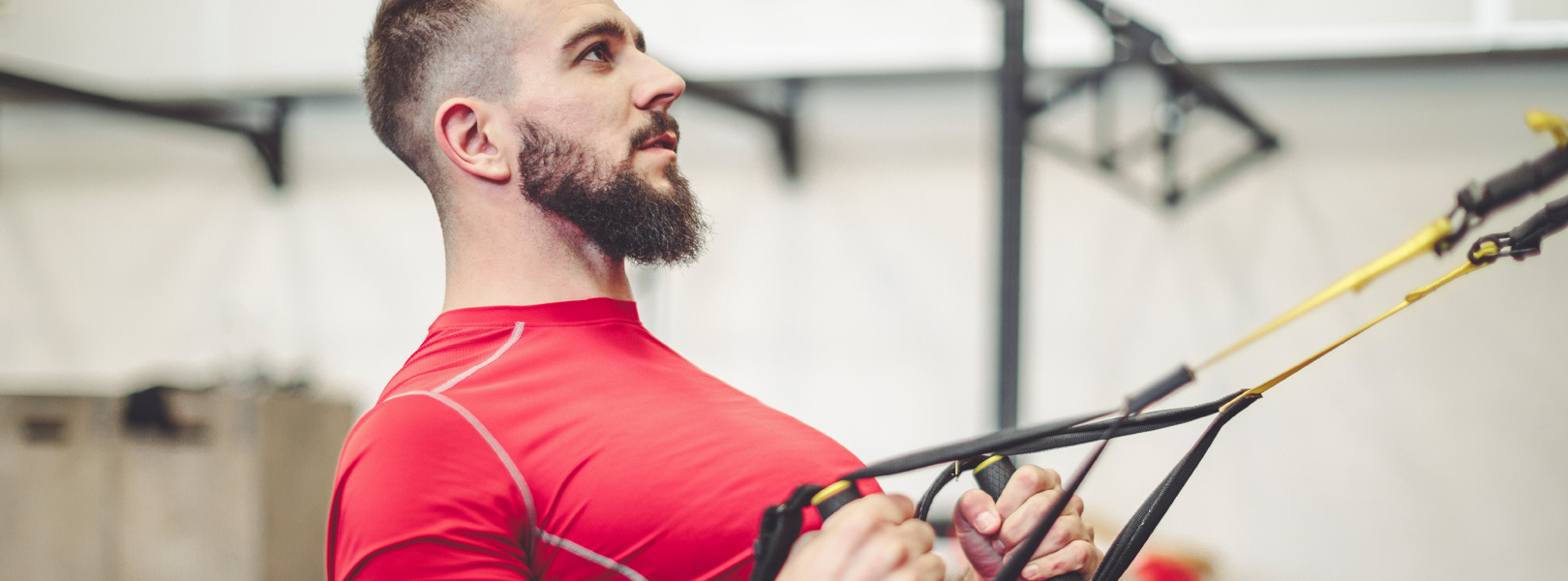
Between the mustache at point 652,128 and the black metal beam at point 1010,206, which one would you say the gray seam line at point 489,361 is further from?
the black metal beam at point 1010,206

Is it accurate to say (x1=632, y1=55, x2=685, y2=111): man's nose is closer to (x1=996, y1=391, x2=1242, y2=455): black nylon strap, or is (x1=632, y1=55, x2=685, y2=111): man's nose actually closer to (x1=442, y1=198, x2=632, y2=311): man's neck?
(x1=442, y1=198, x2=632, y2=311): man's neck

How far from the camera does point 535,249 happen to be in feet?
3.40

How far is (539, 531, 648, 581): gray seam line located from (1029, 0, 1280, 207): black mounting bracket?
6.85ft

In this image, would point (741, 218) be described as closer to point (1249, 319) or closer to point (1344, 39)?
point (1249, 319)

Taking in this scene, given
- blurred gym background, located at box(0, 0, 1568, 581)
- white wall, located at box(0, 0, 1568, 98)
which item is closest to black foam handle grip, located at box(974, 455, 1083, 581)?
blurred gym background, located at box(0, 0, 1568, 581)

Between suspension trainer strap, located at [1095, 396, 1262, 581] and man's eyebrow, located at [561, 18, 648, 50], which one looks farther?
man's eyebrow, located at [561, 18, 648, 50]

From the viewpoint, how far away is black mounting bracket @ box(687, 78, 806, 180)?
4.16 metres

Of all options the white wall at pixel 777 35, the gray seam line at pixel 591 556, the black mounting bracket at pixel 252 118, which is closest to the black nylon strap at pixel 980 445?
the gray seam line at pixel 591 556

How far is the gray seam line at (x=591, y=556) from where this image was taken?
827mm

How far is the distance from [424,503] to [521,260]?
1.11ft

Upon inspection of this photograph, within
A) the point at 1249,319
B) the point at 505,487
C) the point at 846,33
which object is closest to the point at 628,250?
the point at 505,487

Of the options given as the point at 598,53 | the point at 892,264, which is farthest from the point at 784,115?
the point at 598,53

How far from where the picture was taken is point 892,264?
4.30 metres

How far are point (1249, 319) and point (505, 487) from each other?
3.87m
